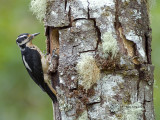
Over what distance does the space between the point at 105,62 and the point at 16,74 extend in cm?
310

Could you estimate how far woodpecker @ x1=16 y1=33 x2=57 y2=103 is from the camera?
15.9ft

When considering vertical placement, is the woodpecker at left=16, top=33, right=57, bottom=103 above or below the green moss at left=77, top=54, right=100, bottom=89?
below

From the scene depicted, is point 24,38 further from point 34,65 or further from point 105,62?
point 105,62

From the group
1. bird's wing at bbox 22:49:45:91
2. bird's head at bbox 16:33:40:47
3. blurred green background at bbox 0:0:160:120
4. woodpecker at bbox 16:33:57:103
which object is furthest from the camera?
blurred green background at bbox 0:0:160:120

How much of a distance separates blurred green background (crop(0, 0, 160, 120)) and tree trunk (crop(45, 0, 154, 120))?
6.86ft

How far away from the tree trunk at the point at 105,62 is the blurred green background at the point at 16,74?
209cm

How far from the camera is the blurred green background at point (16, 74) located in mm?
6094

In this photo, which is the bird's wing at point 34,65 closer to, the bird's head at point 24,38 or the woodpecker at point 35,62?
the woodpecker at point 35,62

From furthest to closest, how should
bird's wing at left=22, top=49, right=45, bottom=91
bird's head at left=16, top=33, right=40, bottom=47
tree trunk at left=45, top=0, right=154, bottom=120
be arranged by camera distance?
bird's head at left=16, top=33, right=40, bottom=47 → bird's wing at left=22, top=49, right=45, bottom=91 → tree trunk at left=45, top=0, right=154, bottom=120

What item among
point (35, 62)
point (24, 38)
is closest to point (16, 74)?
point (24, 38)

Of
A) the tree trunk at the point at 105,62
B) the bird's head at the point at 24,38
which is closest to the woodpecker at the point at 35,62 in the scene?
the bird's head at the point at 24,38

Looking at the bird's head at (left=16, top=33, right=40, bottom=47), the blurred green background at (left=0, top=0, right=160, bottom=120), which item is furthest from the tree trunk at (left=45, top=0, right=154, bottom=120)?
the blurred green background at (left=0, top=0, right=160, bottom=120)

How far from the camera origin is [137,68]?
3580mm

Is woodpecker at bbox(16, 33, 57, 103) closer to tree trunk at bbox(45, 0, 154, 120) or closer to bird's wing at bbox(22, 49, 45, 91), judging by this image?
bird's wing at bbox(22, 49, 45, 91)
